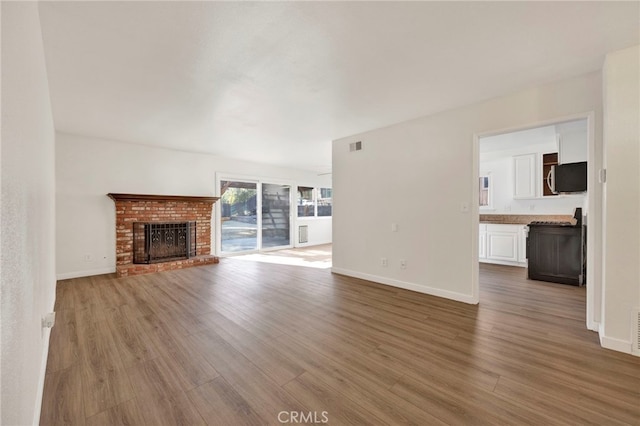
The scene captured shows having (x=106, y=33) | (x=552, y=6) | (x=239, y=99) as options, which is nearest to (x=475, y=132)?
(x=552, y=6)

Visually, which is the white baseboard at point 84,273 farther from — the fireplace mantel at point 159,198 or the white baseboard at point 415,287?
the white baseboard at point 415,287

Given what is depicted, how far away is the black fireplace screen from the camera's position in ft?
16.7

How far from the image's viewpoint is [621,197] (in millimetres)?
2221

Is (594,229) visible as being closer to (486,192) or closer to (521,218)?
(521,218)

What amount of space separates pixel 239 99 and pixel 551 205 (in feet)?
20.2

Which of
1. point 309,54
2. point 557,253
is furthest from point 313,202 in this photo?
point 309,54

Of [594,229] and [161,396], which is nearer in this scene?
[161,396]

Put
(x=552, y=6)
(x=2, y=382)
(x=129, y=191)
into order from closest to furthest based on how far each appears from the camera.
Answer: (x=2, y=382) → (x=552, y=6) → (x=129, y=191)

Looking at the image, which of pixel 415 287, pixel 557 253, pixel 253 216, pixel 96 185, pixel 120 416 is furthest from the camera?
pixel 253 216

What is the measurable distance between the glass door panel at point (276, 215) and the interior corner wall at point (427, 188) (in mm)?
3335

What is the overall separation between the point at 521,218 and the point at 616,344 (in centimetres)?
376

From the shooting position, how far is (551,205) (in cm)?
530

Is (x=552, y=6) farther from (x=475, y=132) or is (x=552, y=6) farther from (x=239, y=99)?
(x=239, y=99)

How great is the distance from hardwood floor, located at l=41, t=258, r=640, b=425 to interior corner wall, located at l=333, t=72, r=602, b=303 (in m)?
0.54
